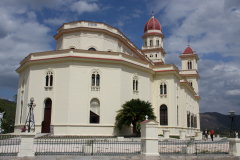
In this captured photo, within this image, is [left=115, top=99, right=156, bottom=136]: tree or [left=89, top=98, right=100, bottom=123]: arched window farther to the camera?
[left=89, top=98, right=100, bottom=123]: arched window

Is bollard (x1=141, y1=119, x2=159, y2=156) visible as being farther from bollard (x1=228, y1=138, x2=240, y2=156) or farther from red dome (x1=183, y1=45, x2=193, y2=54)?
red dome (x1=183, y1=45, x2=193, y2=54)

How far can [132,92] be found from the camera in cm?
2886

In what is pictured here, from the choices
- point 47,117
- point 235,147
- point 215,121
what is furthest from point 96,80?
point 215,121

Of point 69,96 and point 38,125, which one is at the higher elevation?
point 69,96

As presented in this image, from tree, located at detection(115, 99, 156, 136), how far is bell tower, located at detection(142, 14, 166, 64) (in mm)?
26988

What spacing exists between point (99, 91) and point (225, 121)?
595 ft

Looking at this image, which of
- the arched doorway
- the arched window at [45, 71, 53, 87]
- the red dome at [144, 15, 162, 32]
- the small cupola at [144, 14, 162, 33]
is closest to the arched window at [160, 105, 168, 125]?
the arched doorway

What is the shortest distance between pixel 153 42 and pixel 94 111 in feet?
98.1

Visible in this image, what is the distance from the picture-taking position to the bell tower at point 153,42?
5184 cm

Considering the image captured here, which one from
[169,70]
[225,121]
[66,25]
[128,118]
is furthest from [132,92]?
[225,121]

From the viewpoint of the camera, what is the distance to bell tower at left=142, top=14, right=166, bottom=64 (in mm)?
51844

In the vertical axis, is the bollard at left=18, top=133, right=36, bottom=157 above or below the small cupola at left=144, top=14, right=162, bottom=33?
below

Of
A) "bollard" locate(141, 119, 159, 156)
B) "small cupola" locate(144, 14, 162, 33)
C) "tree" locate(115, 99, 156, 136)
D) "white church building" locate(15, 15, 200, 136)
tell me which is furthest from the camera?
"small cupola" locate(144, 14, 162, 33)

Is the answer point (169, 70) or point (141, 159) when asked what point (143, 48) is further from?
point (141, 159)
